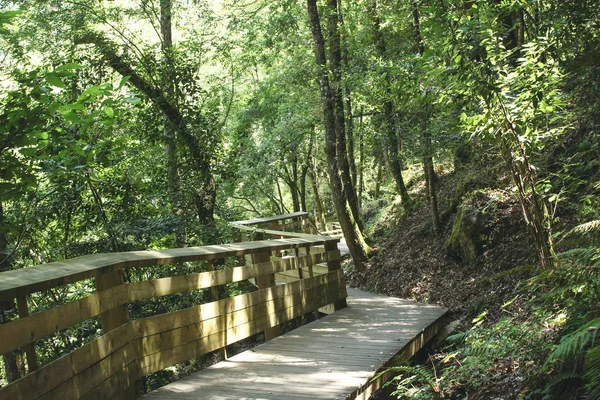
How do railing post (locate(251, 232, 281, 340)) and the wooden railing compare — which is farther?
railing post (locate(251, 232, 281, 340))

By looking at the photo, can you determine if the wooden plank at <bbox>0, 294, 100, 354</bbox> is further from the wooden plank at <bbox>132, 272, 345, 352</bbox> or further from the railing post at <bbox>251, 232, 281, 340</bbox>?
the railing post at <bbox>251, 232, 281, 340</bbox>

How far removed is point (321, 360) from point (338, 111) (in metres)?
8.59

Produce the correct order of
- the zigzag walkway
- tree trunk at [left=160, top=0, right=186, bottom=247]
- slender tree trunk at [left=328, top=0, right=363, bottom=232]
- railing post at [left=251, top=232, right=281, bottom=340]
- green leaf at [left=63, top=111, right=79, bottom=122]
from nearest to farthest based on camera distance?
green leaf at [left=63, top=111, right=79, bottom=122], the zigzag walkway, railing post at [left=251, top=232, right=281, bottom=340], tree trunk at [left=160, top=0, right=186, bottom=247], slender tree trunk at [left=328, top=0, right=363, bottom=232]

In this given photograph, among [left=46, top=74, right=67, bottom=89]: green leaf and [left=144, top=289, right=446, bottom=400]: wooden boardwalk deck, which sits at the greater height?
[left=46, top=74, right=67, bottom=89]: green leaf

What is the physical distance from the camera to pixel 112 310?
4.27 metres

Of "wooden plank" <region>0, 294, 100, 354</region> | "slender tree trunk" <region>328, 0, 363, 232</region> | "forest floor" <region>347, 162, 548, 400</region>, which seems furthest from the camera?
"slender tree trunk" <region>328, 0, 363, 232</region>

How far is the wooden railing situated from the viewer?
329 centimetres

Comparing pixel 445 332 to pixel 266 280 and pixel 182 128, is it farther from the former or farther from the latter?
pixel 182 128

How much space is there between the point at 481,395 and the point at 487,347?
0.40m

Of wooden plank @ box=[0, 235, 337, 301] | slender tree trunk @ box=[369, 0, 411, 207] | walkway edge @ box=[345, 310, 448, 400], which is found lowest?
walkway edge @ box=[345, 310, 448, 400]

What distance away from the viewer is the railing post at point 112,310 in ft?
13.6

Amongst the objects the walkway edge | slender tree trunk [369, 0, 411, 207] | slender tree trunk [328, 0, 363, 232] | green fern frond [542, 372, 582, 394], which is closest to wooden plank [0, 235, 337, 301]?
the walkway edge

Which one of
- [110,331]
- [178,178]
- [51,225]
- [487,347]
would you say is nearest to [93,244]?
[51,225]

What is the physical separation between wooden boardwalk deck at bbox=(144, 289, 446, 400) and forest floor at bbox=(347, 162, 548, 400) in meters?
0.70
